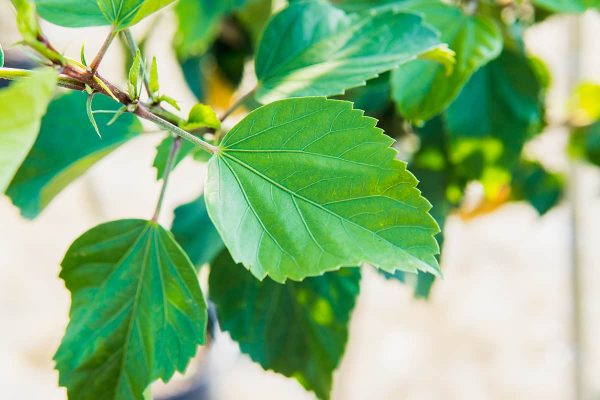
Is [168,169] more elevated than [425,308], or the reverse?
[168,169]

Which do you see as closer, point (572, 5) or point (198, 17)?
point (572, 5)

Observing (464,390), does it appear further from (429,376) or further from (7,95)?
(7,95)

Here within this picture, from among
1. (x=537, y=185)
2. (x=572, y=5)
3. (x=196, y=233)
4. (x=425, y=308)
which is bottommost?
(x=425, y=308)

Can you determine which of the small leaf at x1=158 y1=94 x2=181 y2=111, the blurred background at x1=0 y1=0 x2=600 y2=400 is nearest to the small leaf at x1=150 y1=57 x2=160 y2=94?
the small leaf at x1=158 y1=94 x2=181 y2=111

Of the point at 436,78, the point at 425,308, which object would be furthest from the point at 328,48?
the point at 425,308

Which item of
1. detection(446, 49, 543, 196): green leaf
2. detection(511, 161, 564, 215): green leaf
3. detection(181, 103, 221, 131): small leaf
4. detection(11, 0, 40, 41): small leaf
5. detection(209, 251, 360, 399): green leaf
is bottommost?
detection(511, 161, 564, 215): green leaf

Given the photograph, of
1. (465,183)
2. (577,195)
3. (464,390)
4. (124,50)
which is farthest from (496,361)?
(124,50)

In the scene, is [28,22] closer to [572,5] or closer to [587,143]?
[572,5]

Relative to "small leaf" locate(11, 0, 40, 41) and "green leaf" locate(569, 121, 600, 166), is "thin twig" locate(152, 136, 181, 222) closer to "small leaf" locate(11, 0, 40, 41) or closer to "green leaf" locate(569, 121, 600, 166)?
"small leaf" locate(11, 0, 40, 41)
